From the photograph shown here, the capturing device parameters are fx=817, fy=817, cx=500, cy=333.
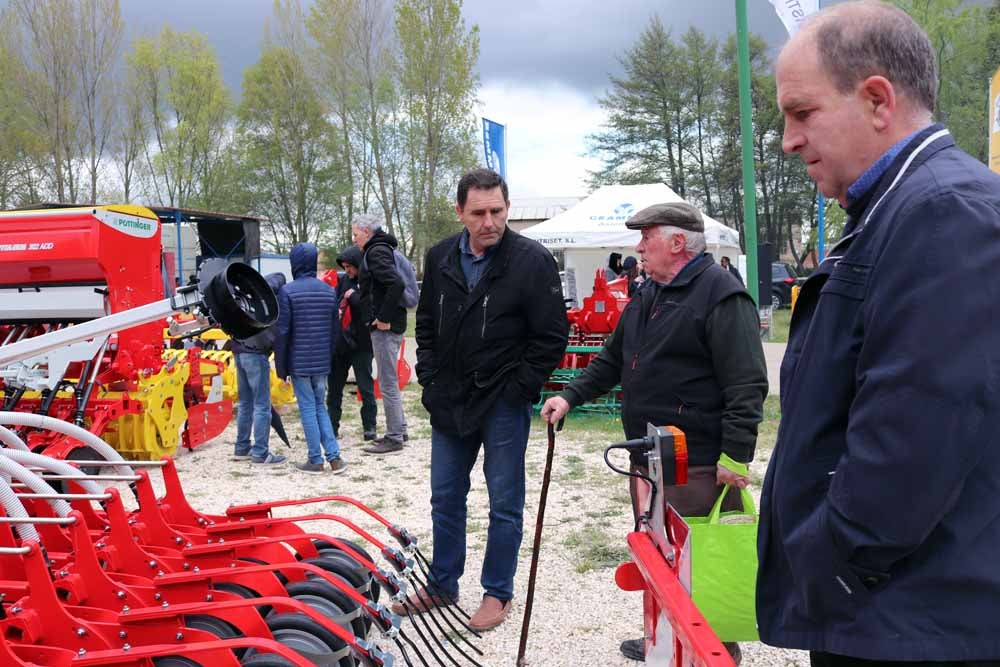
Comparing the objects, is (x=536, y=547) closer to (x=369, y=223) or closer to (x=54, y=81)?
(x=369, y=223)

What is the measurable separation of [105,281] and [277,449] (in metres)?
2.46

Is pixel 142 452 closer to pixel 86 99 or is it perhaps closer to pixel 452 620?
pixel 452 620

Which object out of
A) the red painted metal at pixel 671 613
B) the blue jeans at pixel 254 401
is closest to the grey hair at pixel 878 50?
the red painted metal at pixel 671 613

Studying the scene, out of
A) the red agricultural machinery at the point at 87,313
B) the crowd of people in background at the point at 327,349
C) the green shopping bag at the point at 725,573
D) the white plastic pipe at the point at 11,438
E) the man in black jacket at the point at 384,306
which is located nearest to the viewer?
the green shopping bag at the point at 725,573

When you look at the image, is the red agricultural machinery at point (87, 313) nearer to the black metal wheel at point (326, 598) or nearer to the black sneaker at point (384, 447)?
the black sneaker at point (384, 447)

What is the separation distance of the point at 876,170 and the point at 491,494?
2.67 metres

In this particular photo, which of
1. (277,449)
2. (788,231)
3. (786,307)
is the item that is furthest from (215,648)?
(788,231)

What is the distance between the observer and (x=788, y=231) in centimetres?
3772

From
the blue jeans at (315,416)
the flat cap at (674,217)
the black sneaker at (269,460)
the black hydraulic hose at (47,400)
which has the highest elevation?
the flat cap at (674,217)

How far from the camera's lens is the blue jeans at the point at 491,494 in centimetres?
372

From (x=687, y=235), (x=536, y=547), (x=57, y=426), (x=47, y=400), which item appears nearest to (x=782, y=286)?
(x=47, y=400)

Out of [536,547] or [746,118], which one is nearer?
[536,547]

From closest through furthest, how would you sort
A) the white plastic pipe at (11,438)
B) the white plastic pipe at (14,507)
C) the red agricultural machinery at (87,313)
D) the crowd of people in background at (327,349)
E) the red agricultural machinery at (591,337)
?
the white plastic pipe at (14,507)
the white plastic pipe at (11,438)
the red agricultural machinery at (87,313)
the crowd of people in background at (327,349)
the red agricultural machinery at (591,337)

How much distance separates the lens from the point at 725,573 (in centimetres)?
245
